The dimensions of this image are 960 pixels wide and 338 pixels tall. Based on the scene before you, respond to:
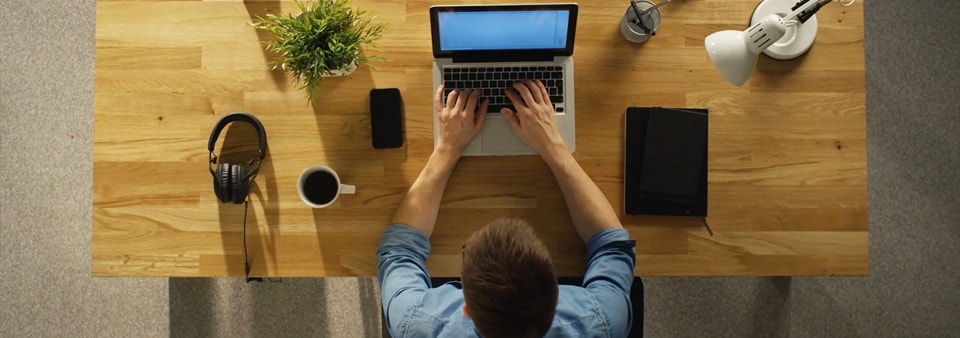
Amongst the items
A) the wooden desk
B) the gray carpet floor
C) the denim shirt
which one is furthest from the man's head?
the gray carpet floor

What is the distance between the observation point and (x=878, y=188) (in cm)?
190

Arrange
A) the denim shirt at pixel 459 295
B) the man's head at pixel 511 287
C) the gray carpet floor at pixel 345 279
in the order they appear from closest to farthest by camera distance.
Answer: the man's head at pixel 511 287, the denim shirt at pixel 459 295, the gray carpet floor at pixel 345 279

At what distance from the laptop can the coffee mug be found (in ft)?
0.77

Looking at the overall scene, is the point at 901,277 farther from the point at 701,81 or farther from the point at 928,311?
the point at 701,81

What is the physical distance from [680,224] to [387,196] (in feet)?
2.14

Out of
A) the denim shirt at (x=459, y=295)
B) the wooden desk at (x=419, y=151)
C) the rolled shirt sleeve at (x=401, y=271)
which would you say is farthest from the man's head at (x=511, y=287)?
the wooden desk at (x=419, y=151)

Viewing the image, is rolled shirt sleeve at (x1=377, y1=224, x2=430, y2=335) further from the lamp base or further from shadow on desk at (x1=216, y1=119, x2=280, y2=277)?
the lamp base

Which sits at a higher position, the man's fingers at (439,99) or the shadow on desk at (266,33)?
the shadow on desk at (266,33)

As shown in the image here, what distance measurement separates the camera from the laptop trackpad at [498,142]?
3.93ft

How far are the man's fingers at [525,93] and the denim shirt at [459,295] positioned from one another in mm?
320

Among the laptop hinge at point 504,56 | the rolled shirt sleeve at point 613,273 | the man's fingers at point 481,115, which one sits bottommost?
the rolled shirt sleeve at point 613,273

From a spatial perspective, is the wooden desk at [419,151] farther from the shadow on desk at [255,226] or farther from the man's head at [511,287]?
the man's head at [511,287]

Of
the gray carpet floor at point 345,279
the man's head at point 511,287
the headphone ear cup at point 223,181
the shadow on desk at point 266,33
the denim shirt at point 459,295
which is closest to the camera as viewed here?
the man's head at point 511,287

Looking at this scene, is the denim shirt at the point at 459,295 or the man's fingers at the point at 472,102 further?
the man's fingers at the point at 472,102
